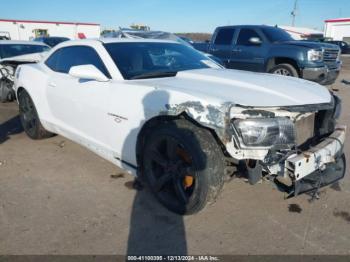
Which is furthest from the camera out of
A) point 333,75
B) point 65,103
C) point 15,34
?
point 15,34

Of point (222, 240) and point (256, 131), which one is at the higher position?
point (256, 131)

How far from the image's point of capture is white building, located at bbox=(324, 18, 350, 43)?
4630cm

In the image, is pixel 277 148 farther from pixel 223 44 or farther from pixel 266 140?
pixel 223 44

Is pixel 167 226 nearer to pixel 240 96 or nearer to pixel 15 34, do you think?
pixel 240 96

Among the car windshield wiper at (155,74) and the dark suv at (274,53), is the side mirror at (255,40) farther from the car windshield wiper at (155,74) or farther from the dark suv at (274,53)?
the car windshield wiper at (155,74)

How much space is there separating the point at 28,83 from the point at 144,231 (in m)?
3.10

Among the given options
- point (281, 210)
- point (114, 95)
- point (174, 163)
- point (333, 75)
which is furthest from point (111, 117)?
point (333, 75)

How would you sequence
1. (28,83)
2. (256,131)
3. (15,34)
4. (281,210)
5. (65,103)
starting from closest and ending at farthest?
(256,131) → (281,210) → (65,103) → (28,83) → (15,34)

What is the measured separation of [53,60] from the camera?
4680mm

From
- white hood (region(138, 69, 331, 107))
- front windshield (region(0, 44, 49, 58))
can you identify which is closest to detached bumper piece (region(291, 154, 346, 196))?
white hood (region(138, 69, 331, 107))

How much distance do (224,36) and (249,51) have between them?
1.15 meters

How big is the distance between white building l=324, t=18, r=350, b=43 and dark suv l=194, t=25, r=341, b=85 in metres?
42.7

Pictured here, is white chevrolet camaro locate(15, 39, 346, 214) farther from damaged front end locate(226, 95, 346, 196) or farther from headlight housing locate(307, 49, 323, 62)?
headlight housing locate(307, 49, 323, 62)

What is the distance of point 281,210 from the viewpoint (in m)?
3.22
